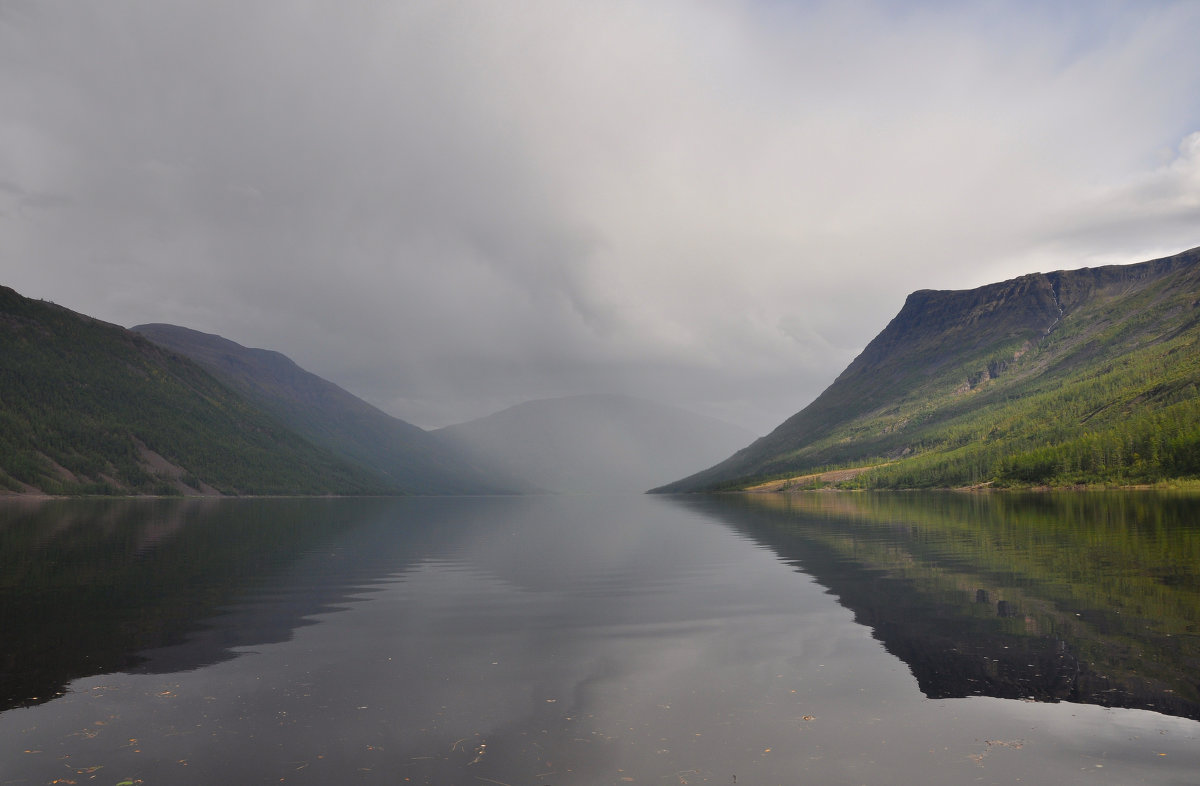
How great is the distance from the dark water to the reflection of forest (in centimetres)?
14

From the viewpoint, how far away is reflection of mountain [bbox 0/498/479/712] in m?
20.3

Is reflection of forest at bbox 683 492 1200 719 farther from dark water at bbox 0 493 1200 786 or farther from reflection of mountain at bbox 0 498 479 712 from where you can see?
reflection of mountain at bbox 0 498 479 712

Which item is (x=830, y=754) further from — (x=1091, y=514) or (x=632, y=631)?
(x=1091, y=514)

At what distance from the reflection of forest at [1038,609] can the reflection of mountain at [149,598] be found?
22.8 metres

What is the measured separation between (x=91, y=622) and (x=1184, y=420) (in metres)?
231

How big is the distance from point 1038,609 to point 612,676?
17.9 metres

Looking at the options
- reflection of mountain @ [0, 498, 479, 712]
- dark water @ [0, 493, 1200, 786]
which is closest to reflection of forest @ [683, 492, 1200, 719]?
dark water @ [0, 493, 1200, 786]

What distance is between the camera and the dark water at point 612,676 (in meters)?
12.8

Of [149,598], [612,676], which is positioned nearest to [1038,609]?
[612,676]

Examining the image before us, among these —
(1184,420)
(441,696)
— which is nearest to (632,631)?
(441,696)

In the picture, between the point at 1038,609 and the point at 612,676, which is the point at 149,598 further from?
the point at 1038,609

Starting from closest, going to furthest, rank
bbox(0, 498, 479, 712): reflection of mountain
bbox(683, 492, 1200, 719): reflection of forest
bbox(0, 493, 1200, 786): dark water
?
bbox(0, 493, 1200, 786): dark water < bbox(683, 492, 1200, 719): reflection of forest < bbox(0, 498, 479, 712): reflection of mountain

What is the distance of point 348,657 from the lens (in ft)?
68.8

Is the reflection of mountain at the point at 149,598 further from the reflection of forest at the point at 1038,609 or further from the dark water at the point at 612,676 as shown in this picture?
the reflection of forest at the point at 1038,609
